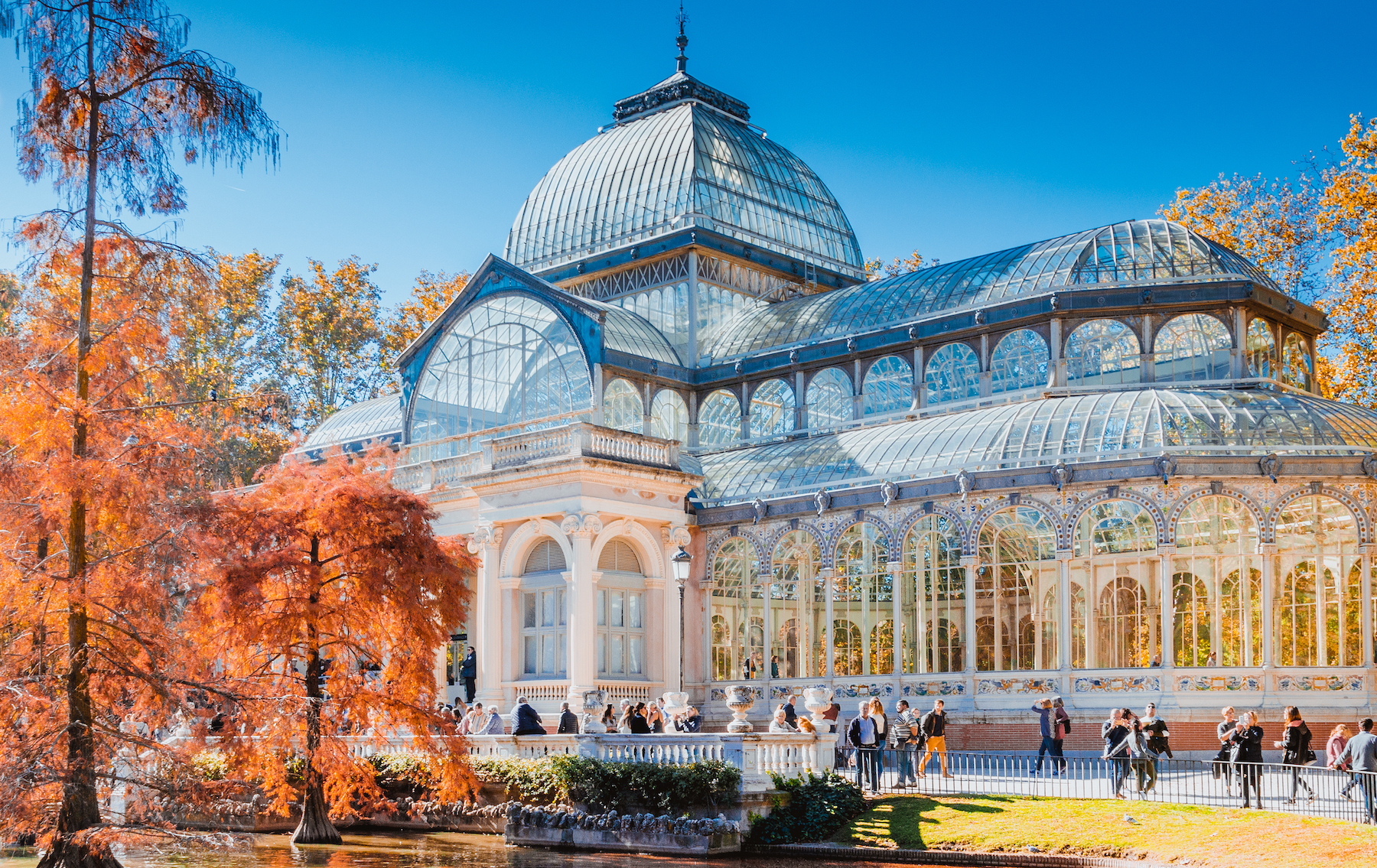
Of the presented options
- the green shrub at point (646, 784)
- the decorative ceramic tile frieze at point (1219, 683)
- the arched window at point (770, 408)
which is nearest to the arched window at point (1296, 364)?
the decorative ceramic tile frieze at point (1219, 683)

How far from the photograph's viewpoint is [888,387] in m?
37.4

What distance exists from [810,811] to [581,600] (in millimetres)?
10977

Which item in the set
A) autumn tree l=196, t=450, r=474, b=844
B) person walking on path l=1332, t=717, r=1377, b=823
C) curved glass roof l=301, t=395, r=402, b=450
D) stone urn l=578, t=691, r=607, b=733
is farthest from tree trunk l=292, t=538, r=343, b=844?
curved glass roof l=301, t=395, r=402, b=450

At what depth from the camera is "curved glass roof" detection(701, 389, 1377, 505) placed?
2839 centimetres

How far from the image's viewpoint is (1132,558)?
28953 millimetres

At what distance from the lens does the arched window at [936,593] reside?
101ft

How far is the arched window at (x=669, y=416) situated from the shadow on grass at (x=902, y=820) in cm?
1768

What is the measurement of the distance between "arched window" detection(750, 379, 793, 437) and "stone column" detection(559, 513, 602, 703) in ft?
27.5

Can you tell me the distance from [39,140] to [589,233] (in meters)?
28.5

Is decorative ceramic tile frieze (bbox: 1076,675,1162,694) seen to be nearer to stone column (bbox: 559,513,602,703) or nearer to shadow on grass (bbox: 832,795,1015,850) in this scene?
shadow on grass (bbox: 832,795,1015,850)

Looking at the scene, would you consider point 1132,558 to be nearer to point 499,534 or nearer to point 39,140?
point 499,534

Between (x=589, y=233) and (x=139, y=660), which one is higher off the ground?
(x=589, y=233)

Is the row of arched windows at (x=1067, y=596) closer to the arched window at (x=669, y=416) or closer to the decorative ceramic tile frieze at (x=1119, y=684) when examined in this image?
the decorative ceramic tile frieze at (x=1119, y=684)

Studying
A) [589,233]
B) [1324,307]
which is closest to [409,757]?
[589,233]
